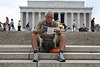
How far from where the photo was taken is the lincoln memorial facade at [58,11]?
159 feet

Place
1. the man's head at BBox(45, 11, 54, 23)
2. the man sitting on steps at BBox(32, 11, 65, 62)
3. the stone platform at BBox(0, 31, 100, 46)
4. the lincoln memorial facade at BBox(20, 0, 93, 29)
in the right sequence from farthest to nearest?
the lincoln memorial facade at BBox(20, 0, 93, 29)
the stone platform at BBox(0, 31, 100, 46)
the man's head at BBox(45, 11, 54, 23)
the man sitting on steps at BBox(32, 11, 65, 62)

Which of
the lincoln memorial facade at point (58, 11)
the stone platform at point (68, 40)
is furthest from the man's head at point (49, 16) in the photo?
the lincoln memorial facade at point (58, 11)

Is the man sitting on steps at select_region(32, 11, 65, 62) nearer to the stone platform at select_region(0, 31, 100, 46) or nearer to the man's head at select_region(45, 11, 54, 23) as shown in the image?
the man's head at select_region(45, 11, 54, 23)

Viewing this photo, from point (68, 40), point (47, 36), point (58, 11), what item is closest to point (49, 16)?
point (47, 36)

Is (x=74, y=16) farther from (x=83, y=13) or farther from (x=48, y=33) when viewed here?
(x=48, y=33)

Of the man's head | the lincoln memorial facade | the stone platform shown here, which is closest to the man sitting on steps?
the man's head

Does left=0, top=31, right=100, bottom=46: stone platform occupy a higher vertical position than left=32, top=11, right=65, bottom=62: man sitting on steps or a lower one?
lower

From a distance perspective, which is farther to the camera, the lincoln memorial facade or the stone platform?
the lincoln memorial facade

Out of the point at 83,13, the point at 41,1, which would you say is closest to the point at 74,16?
the point at 83,13

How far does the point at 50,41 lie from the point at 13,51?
1823 millimetres

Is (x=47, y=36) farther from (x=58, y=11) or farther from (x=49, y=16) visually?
(x=58, y=11)

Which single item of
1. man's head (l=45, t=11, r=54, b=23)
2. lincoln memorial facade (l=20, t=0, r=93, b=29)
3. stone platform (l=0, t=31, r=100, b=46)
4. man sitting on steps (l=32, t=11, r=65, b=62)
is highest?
lincoln memorial facade (l=20, t=0, r=93, b=29)

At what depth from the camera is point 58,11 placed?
4866 centimetres

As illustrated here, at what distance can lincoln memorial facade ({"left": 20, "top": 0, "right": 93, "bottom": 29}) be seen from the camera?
159 ft
